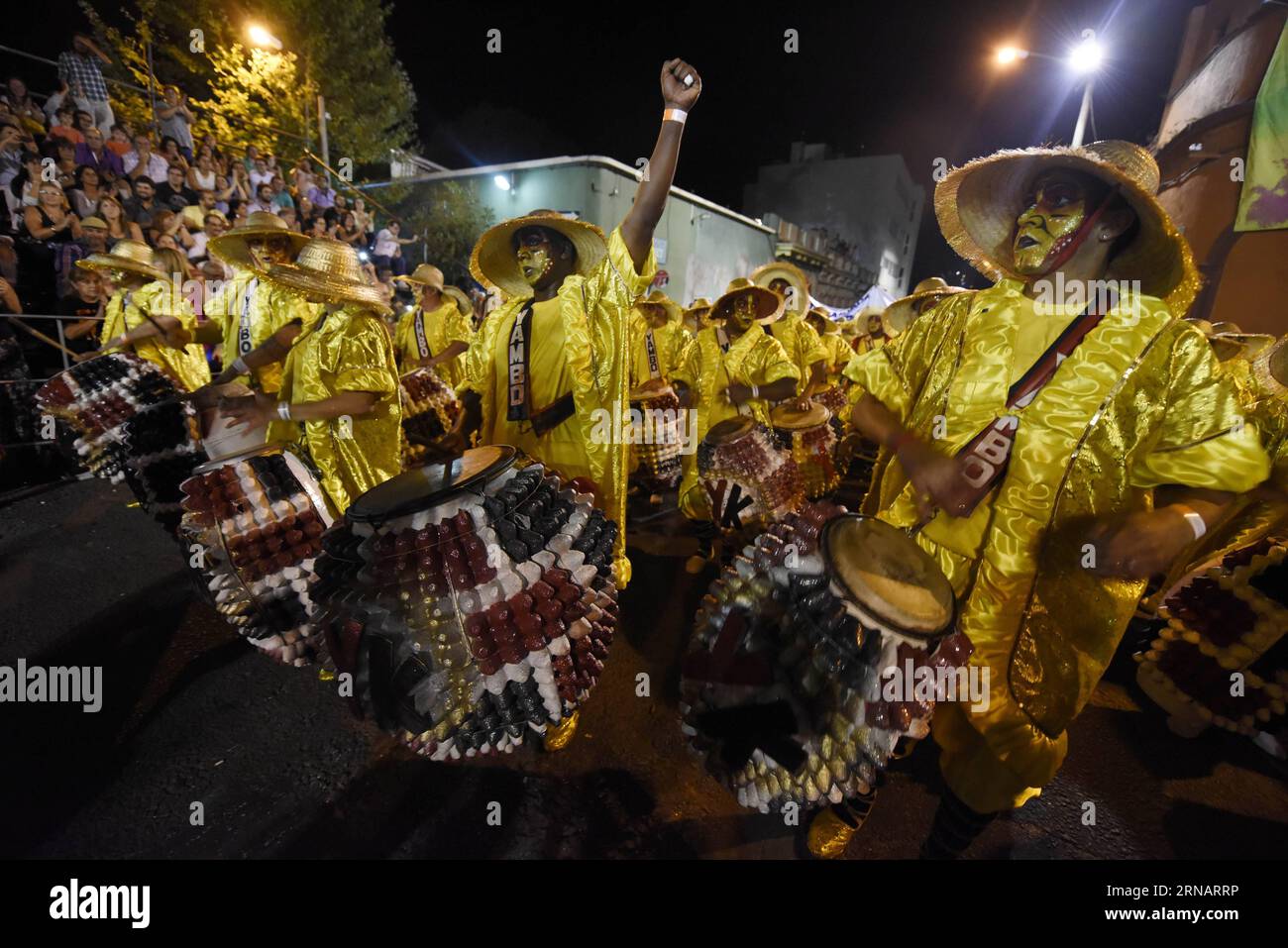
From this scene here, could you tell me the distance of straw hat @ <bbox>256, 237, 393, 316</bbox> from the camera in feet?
9.83

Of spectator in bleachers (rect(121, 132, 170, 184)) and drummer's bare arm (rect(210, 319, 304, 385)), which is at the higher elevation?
spectator in bleachers (rect(121, 132, 170, 184))

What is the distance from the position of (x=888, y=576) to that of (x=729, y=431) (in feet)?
8.24

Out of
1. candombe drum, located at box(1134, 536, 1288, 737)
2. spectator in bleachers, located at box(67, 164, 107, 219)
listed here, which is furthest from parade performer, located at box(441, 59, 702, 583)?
spectator in bleachers, located at box(67, 164, 107, 219)

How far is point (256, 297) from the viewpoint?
13.6 feet

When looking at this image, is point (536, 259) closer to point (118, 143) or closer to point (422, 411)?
point (422, 411)

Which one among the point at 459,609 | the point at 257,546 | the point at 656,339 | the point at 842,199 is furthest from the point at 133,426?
the point at 842,199

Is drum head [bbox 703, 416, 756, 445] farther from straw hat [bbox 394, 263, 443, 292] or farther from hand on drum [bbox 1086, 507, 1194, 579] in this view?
straw hat [bbox 394, 263, 443, 292]

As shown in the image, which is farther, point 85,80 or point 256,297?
point 85,80

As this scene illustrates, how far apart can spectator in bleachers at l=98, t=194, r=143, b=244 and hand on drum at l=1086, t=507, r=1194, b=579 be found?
1161 centimetres

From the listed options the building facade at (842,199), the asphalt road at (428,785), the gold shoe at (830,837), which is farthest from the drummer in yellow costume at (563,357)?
the building facade at (842,199)

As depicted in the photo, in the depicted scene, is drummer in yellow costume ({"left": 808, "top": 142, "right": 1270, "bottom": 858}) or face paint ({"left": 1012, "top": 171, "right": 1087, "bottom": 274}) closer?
drummer in yellow costume ({"left": 808, "top": 142, "right": 1270, "bottom": 858})

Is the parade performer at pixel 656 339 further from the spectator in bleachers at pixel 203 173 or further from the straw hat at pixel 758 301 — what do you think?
the spectator in bleachers at pixel 203 173
